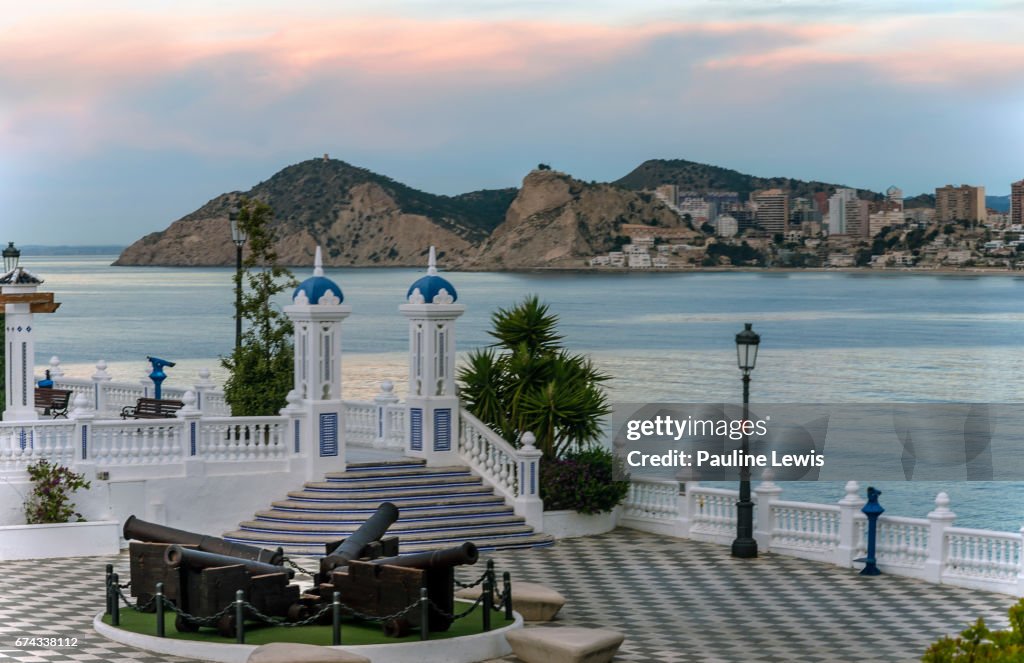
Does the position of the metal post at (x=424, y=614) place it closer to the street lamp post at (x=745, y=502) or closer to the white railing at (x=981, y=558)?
the street lamp post at (x=745, y=502)

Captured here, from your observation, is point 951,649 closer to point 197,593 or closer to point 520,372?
point 197,593

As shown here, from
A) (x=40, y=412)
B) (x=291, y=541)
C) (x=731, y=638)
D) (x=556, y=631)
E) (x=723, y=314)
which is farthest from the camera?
(x=723, y=314)

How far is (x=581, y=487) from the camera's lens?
76.9ft

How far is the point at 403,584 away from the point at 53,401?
15710mm

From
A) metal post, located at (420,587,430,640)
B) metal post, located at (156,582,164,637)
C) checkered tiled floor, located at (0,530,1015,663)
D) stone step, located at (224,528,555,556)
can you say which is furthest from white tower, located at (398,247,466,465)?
metal post, located at (156,582,164,637)

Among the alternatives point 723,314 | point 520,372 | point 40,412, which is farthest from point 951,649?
point 723,314

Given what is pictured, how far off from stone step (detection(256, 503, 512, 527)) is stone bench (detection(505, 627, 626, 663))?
6.54 m

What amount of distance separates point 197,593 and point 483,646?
3010 mm

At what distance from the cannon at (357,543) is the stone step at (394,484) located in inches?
220

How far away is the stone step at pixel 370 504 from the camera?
73.5ft

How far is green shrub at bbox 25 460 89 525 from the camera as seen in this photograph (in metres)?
21.3

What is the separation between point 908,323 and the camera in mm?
133125

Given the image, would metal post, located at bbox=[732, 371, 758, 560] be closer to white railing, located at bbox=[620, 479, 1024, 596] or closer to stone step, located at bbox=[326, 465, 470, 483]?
white railing, located at bbox=[620, 479, 1024, 596]

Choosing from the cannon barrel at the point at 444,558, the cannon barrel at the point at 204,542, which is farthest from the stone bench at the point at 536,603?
the cannon barrel at the point at 204,542
